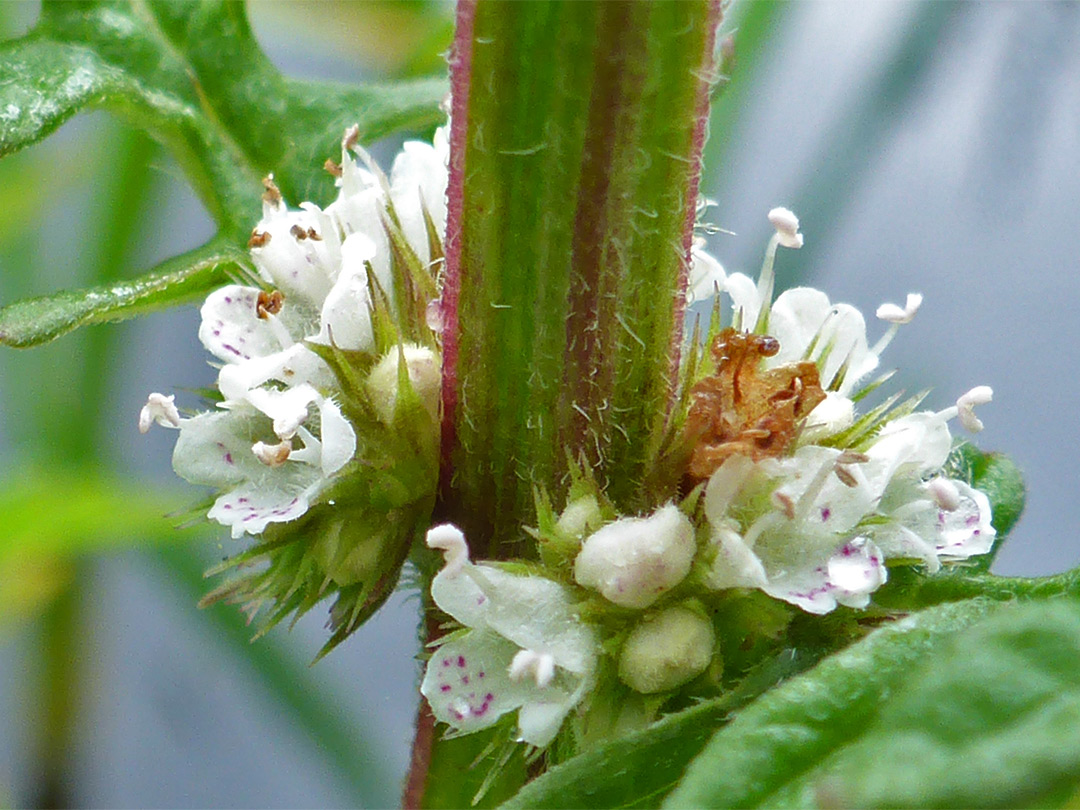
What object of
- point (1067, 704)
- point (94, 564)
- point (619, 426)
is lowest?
point (94, 564)

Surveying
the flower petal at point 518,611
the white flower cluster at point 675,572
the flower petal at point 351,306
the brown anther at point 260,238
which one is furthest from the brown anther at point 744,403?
the brown anther at point 260,238

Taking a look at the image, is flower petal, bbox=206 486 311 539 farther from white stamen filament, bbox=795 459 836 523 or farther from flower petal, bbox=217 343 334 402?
white stamen filament, bbox=795 459 836 523

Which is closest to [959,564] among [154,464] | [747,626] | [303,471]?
[747,626]

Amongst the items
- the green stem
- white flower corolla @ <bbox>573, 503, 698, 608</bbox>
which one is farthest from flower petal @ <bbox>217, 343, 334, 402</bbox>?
the green stem

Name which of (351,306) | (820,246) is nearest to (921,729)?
(351,306)

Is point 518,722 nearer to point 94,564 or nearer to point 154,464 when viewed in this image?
point 94,564

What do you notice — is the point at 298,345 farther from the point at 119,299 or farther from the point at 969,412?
the point at 969,412

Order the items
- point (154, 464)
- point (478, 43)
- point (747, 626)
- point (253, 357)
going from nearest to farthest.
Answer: point (478, 43)
point (747, 626)
point (253, 357)
point (154, 464)
